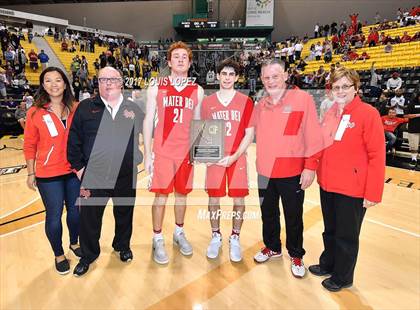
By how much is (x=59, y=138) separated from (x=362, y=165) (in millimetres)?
2367

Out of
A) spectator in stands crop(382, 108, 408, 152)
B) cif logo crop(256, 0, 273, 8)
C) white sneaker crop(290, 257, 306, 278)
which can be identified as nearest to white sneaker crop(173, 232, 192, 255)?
white sneaker crop(290, 257, 306, 278)

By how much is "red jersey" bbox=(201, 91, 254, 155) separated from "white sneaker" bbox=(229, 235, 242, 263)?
875 mm

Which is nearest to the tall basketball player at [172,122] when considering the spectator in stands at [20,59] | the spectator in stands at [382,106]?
the spectator in stands at [382,106]

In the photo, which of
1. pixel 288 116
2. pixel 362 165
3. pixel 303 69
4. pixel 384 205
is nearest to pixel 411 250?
pixel 384 205

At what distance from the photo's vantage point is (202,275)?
8.59 ft

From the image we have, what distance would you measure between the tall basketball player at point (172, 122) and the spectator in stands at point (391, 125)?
19.8ft

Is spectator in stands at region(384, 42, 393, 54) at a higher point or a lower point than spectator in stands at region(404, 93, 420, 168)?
higher

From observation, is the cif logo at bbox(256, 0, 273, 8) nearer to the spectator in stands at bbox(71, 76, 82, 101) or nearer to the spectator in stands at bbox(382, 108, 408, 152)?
the spectator in stands at bbox(71, 76, 82, 101)

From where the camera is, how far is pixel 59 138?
249 centimetres

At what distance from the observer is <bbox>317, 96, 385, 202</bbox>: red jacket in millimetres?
2068

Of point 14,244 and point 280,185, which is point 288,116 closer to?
point 280,185

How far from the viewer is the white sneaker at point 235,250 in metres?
2.82

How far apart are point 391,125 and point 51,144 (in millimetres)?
7403

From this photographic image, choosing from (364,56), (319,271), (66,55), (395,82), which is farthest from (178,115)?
(66,55)
